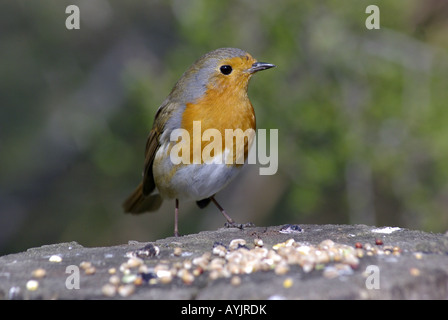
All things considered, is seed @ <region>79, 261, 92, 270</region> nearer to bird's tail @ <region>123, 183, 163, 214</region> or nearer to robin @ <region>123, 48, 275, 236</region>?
robin @ <region>123, 48, 275, 236</region>

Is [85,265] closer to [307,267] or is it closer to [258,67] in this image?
[307,267]

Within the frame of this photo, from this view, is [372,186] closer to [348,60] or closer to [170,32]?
[348,60]

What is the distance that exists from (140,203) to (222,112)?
4.58 ft

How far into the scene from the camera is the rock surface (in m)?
3.02

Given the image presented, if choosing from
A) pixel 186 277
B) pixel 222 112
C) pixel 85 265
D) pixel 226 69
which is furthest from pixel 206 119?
pixel 186 277

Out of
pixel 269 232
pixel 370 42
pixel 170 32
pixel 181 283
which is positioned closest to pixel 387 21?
pixel 370 42

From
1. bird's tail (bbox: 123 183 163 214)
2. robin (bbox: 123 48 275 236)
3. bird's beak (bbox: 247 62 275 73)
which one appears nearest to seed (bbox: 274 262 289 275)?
robin (bbox: 123 48 275 236)

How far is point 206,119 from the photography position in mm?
4914

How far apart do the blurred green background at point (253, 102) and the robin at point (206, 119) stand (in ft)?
3.91

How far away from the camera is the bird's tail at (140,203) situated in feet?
19.5

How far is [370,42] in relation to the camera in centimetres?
650

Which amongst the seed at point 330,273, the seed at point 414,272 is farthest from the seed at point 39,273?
the seed at point 414,272

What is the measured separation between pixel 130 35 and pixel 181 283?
507 cm
